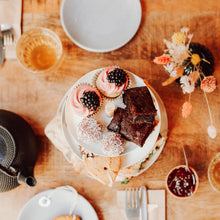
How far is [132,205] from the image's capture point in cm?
133

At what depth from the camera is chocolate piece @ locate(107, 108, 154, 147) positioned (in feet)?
3.54

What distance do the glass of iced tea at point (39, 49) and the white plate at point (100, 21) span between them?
4.0 inches

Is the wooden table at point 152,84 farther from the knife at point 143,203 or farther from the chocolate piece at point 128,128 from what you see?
the chocolate piece at point 128,128

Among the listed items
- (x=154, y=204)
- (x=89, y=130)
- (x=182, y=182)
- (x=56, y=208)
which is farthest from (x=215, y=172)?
(x=56, y=208)

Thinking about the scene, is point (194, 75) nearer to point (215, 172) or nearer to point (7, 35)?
point (215, 172)

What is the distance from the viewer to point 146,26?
55.0 inches

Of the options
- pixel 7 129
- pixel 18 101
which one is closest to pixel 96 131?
pixel 7 129

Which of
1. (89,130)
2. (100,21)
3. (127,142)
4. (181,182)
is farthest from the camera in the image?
(100,21)

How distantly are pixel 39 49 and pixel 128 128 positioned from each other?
2.21 feet

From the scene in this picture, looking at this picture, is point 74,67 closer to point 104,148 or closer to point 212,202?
point 104,148

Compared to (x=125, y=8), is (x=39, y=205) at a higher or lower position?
lower

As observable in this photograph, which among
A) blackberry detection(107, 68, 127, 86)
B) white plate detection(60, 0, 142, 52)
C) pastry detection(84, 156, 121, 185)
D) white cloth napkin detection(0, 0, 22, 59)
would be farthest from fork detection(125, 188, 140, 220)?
white cloth napkin detection(0, 0, 22, 59)

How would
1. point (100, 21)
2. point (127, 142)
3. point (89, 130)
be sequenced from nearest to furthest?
point (89, 130), point (127, 142), point (100, 21)

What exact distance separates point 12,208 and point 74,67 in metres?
0.83
